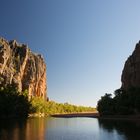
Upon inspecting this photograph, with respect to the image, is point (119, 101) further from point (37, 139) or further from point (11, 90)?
point (37, 139)

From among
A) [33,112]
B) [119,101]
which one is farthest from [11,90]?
[119,101]

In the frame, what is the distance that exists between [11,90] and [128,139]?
111m

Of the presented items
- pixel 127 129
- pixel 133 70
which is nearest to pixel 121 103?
pixel 133 70

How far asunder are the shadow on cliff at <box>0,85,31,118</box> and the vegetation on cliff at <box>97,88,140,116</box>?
1477 inches

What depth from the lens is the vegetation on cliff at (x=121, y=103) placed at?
12086cm

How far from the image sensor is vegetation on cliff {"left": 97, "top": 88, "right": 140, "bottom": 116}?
121 metres

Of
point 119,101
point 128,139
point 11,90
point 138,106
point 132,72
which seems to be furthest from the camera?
point 132,72

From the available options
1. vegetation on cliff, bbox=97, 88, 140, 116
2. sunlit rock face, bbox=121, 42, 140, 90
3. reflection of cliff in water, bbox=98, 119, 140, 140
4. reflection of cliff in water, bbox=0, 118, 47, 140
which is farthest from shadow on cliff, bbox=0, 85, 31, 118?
reflection of cliff in water, bbox=98, 119, 140, 140

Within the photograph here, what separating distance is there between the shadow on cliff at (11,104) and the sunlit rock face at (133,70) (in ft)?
186

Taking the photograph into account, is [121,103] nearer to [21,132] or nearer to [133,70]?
[133,70]

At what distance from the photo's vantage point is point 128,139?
4628cm

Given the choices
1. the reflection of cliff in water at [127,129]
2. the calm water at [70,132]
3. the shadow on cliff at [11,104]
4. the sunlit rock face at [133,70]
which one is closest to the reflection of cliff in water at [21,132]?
the calm water at [70,132]

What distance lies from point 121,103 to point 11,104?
1898 inches

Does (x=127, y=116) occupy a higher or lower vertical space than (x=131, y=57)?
lower
